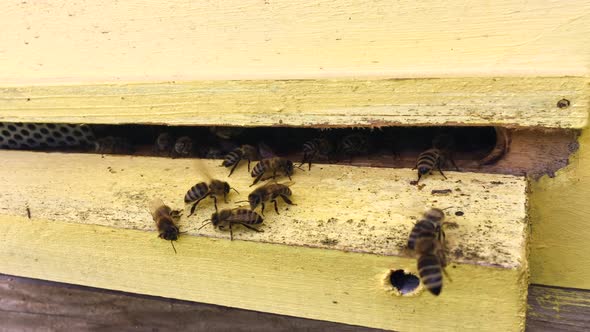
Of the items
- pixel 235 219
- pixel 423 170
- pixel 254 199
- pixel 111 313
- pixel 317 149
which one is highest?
pixel 317 149

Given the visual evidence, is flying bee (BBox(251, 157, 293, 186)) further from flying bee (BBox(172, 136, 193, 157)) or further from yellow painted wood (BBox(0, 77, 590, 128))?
flying bee (BBox(172, 136, 193, 157))

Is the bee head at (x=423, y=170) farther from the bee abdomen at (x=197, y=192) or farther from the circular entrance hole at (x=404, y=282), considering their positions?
the bee abdomen at (x=197, y=192)

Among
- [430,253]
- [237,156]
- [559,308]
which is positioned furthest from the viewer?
[237,156]

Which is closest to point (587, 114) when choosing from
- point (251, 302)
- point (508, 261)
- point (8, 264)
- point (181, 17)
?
point (508, 261)

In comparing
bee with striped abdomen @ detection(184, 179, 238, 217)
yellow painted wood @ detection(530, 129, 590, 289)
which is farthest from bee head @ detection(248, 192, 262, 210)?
yellow painted wood @ detection(530, 129, 590, 289)

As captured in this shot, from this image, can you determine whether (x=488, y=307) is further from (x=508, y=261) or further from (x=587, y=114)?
(x=587, y=114)

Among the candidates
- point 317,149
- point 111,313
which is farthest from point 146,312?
point 317,149

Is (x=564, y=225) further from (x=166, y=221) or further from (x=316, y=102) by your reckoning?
(x=166, y=221)
